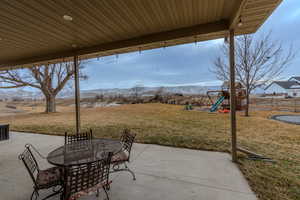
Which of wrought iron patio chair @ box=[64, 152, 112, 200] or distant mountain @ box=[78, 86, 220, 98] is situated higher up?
distant mountain @ box=[78, 86, 220, 98]

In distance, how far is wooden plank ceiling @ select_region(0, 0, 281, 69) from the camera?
198cm

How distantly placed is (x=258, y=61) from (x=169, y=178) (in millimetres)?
8452

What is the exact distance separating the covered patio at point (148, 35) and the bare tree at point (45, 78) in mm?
7712

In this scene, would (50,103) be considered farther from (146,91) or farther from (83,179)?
(83,179)

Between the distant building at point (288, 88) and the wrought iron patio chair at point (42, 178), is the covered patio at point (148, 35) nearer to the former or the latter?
the wrought iron patio chair at point (42, 178)

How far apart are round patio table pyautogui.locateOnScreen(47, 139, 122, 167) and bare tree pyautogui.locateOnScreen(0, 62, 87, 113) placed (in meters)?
9.62

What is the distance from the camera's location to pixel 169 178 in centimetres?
212

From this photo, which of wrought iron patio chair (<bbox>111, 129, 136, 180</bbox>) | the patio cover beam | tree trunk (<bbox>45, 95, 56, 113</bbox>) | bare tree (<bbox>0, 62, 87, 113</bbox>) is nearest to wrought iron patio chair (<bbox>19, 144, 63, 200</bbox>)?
wrought iron patio chair (<bbox>111, 129, 136, 180</bbox>)

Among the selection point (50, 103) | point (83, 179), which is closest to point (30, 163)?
point (83, 179)

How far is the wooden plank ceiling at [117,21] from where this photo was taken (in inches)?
78.0

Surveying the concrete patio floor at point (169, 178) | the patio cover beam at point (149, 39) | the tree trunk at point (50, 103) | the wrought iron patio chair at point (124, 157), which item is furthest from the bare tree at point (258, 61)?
the tree trunk at point (50, 103)

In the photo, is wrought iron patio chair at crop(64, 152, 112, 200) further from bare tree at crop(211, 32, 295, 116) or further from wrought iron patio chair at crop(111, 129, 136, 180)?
bare tree at crop(211, 32, 295, 116)

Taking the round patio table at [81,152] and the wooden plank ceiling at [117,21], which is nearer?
the round patio table at [81,152]

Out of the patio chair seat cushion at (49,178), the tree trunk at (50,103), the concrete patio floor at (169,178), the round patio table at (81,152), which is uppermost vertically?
the tree trunk at (50,103)
